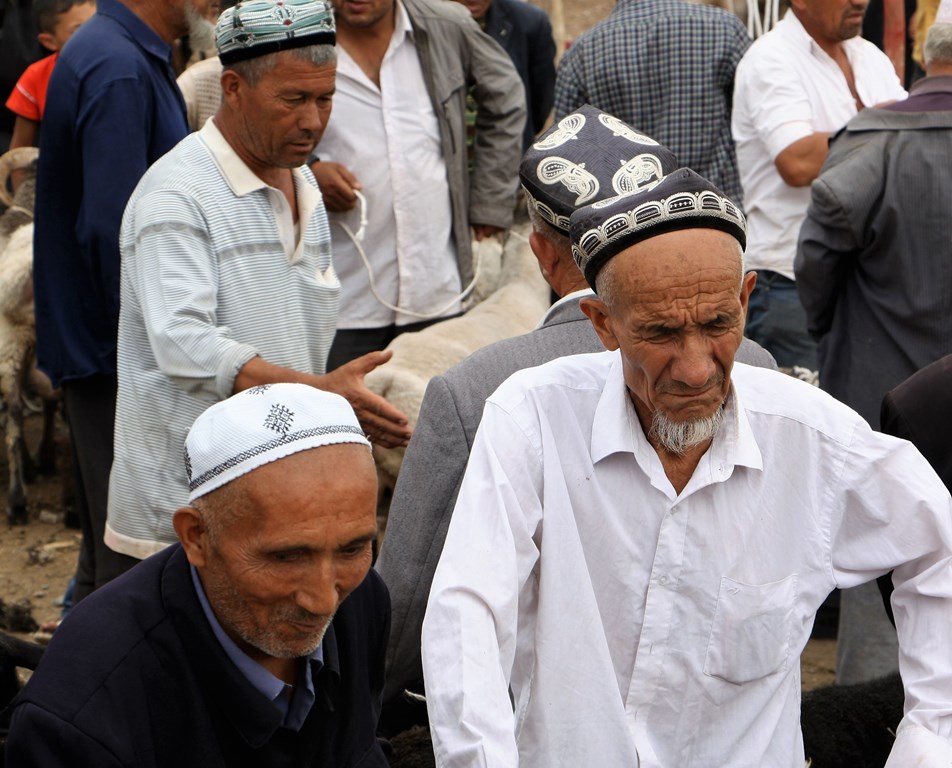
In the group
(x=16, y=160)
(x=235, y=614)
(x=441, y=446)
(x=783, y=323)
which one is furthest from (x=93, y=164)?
(x=783, y=323)

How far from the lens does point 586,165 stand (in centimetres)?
285

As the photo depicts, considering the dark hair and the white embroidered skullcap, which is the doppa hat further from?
the dark hair

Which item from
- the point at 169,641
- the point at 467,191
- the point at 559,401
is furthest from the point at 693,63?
the point at 169,641

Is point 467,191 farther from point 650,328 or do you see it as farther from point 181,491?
point 650,328

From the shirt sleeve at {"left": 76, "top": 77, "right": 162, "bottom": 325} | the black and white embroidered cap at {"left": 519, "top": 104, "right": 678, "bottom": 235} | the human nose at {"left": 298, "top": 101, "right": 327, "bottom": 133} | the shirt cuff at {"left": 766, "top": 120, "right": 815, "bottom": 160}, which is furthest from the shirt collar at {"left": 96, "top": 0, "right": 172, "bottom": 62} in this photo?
the shirt cuff at {"left": 766, "top": 120, "right": 815, "bottom": 160}

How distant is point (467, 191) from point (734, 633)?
136 inches

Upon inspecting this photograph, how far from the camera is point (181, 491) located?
3.57m

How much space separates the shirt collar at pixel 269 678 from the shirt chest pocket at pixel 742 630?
2.13ft

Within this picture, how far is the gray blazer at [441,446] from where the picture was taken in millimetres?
2715

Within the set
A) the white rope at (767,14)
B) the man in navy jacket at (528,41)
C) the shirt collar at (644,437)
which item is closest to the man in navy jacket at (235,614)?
the shirt collar at (644,437)

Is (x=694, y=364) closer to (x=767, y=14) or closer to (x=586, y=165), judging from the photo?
(x=586, y=165)

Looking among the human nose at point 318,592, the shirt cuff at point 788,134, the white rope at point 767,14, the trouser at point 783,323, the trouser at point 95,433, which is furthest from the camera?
the white rope at point 767,14

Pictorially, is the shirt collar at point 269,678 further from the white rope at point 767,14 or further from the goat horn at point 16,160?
the white rope at point 767,14

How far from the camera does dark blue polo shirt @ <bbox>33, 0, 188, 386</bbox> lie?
3.78m
